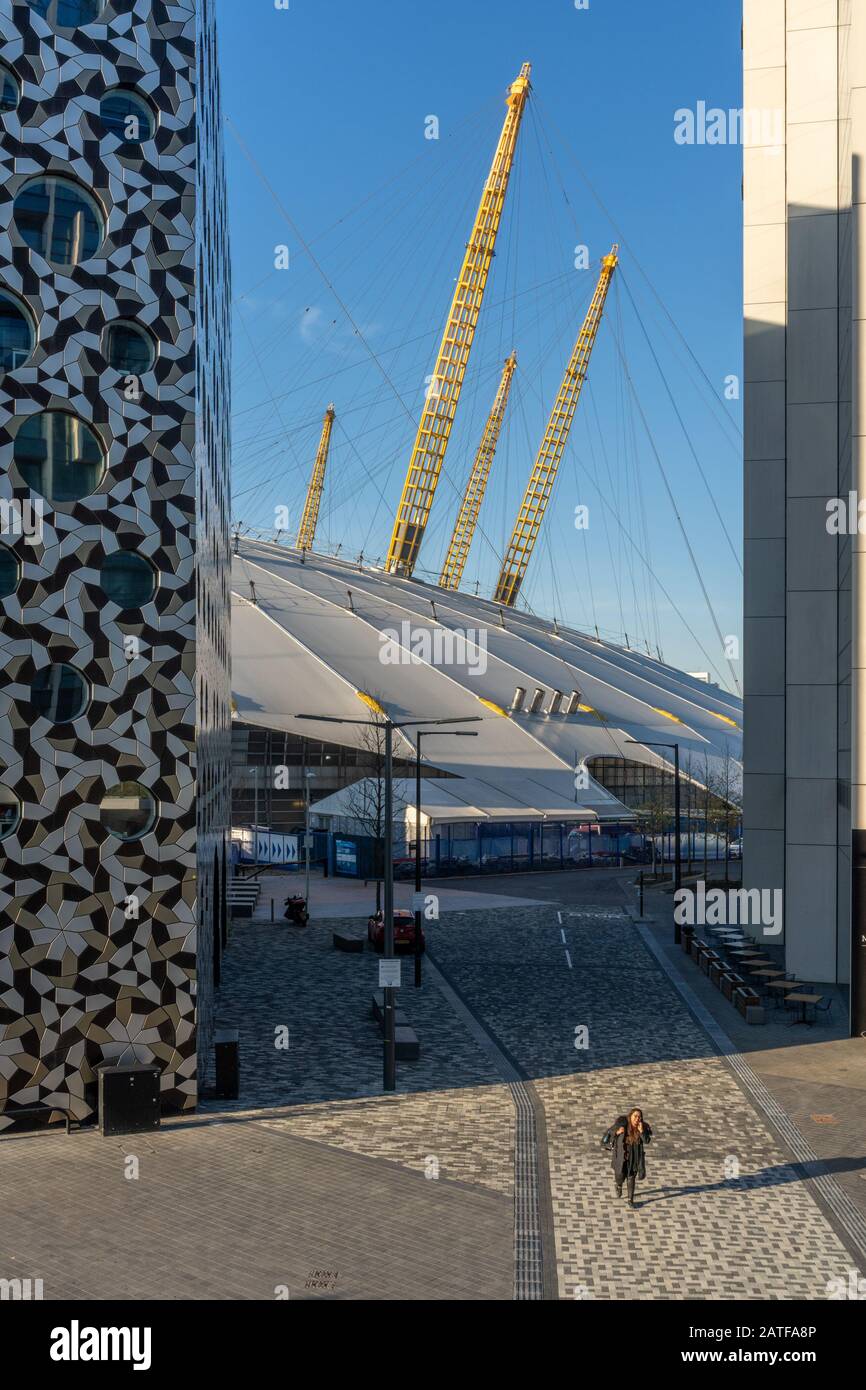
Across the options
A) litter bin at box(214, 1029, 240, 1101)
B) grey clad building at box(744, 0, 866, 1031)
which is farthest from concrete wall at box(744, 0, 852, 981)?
litter bin at box(214, 1029, 240, 1101)

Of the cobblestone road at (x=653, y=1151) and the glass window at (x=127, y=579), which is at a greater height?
the glass window at (x=127, y=579)

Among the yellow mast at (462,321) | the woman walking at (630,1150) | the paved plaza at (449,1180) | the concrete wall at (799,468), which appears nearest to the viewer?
the paved plaza at (449,1180)

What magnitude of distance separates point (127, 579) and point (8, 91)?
318 inches

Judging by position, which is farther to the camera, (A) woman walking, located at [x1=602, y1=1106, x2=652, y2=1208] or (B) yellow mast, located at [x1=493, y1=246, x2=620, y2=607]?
(B) yellow mast, located at [x1=493, y1=246, x2=620, y2=607]

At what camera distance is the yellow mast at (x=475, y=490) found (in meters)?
121

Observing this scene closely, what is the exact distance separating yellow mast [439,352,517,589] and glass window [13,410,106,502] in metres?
95.1

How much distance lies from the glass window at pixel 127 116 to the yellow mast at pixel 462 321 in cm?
7646

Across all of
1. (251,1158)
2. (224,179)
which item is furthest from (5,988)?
(224,179)

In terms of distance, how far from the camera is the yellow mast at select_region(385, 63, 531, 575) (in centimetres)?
9975

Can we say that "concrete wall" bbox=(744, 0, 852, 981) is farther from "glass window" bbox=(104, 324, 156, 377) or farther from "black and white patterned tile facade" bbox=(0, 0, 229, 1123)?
"glass window" bbox=(104, 324, 156, 377)

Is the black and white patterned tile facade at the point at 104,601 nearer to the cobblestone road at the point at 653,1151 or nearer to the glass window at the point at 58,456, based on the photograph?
the glass window at the point at 58,456

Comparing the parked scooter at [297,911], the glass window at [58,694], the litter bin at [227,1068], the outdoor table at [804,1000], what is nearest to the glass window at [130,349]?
the glass window at [58,694]

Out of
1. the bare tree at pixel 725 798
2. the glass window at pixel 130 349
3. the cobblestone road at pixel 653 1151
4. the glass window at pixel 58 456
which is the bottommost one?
the cobblestone road at pixel 653 1151

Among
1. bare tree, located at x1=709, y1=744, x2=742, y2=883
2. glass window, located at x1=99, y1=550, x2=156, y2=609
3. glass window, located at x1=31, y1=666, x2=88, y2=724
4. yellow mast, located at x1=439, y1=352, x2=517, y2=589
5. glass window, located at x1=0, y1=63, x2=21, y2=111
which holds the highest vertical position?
yellow mast, located at x1=439, y1=352, x2=517, y2=589
